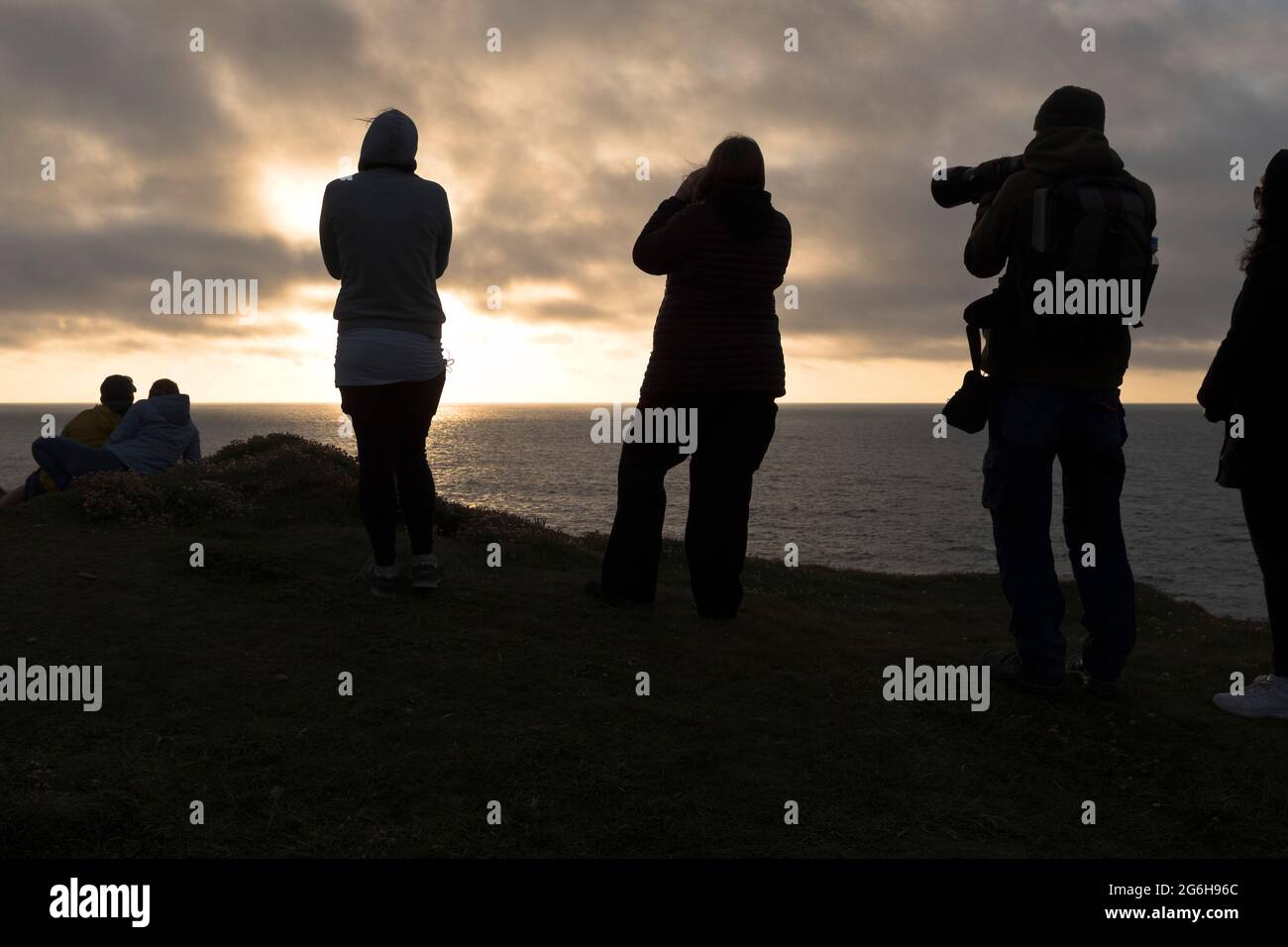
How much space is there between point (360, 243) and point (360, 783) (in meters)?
3.86

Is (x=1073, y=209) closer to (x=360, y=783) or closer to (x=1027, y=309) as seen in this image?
(x=1027, y=309)

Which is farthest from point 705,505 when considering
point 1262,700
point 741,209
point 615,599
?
point 1262,700

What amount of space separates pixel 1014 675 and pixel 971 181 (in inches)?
123

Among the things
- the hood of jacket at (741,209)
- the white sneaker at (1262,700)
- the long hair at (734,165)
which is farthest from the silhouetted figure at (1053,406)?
the long hair at (734,165)

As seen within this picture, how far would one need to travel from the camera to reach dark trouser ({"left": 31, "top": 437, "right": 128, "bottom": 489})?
37.2 feet

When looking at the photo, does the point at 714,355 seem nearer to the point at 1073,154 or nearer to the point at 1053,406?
the point at 1053,406

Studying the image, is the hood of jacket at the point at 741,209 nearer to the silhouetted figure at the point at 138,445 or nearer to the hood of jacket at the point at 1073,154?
the hood of jacket at the point at 1073,154

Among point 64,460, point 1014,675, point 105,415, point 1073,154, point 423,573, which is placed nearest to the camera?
point 1073,154

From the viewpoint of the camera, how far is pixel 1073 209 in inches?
206

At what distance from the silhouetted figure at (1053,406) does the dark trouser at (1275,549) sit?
91cm

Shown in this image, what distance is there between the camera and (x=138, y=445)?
12.0m

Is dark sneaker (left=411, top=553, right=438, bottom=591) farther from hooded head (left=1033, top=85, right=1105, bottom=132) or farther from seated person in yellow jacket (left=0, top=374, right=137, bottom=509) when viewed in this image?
seated person in yellow jacket (left=0, top=374, right=137, bottom=509)

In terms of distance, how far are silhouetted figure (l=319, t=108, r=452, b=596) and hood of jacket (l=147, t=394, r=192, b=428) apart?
6.82 metres
